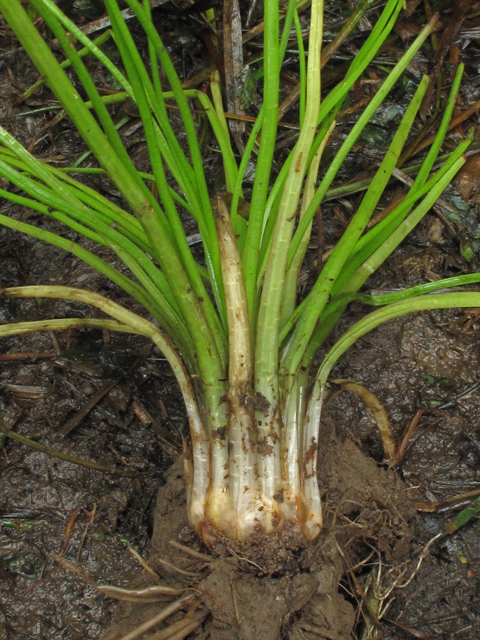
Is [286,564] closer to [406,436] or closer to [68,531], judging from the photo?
[406,436]

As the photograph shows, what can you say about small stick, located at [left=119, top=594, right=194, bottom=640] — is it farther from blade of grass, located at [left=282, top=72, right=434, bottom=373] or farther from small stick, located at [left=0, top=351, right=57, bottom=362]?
small stick, located at [left=0, top=351, right=57, bottom=362]

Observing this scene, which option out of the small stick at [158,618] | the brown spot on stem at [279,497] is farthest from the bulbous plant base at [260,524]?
the small stick at [158,618]

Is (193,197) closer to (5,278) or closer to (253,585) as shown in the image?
(253,585)

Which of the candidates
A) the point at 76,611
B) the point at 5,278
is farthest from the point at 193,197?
the point at 76,611

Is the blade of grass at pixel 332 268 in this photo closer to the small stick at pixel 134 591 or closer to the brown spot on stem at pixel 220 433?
the brown spot on stem at pixel 220 433

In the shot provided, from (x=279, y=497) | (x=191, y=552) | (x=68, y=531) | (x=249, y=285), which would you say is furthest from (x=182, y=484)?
(x=249, y=285)
